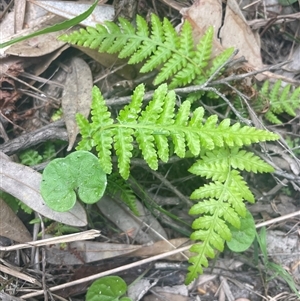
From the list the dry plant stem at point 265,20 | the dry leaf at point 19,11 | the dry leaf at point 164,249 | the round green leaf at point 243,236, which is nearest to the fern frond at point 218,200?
the round green leaf at point 243,236

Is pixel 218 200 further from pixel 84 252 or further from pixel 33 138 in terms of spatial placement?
pixel 33 138

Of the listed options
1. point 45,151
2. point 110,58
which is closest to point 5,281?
point 45,151

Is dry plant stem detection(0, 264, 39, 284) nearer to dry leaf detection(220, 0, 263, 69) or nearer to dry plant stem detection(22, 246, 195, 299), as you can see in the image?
dry plant stem detection(22, 246, 195, 299)

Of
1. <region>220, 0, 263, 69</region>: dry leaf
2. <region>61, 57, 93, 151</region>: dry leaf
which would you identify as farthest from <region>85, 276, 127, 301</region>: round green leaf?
<region>220, 0, 263, 69</region>: dry leaf

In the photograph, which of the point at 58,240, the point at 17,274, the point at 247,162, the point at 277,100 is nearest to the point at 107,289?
the point at 58,240

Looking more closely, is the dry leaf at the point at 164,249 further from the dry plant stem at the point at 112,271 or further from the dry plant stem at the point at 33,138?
the dry plant stem at the point at 33,138

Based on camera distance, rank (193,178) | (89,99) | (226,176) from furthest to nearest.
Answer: (193,178), (89,99), (226,176)

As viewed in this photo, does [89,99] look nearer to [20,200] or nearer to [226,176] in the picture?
[20,200]
